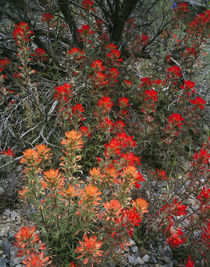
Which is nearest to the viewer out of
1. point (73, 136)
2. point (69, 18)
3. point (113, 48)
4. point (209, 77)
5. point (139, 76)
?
point (73, 136)

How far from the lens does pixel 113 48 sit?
2387mm

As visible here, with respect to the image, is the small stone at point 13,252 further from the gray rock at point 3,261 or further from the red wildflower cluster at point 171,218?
the red wildflower cluster at point 171,218

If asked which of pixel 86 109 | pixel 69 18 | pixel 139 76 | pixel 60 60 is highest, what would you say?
pixel 69 18

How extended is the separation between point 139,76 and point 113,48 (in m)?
0.77

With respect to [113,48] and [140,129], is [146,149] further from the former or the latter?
[113,48]

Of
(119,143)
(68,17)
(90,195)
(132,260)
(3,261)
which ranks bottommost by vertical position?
(3,261)

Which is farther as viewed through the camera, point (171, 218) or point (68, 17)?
point (68, 17)

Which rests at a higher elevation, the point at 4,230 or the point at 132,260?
the point at 132,260

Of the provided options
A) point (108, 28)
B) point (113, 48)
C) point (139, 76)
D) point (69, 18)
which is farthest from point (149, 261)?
point (108, 28)

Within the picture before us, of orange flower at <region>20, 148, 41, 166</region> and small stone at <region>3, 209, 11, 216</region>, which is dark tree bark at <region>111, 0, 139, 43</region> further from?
small stone at <region>3, 209, 11, 216</region>

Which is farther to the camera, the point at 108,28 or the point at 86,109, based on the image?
the point at 108,28

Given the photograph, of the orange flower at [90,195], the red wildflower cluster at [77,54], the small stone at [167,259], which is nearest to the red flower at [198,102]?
the red wildflower cluster at [77,54]

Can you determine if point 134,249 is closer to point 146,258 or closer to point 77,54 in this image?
point 146,258

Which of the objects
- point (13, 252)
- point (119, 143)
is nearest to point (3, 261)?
point (13, 252)
